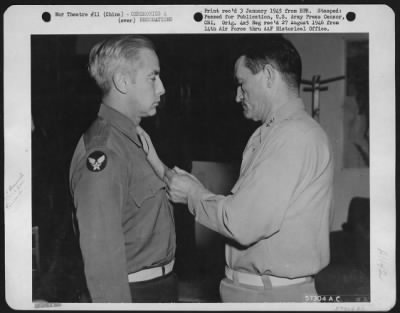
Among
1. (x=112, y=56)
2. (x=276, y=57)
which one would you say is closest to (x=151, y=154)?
(x=112, y=56)

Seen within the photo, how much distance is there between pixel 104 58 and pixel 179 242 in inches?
16.3

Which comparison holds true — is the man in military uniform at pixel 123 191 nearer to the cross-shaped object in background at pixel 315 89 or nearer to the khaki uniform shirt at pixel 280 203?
the khaki uniform shirt at pixel 280 203

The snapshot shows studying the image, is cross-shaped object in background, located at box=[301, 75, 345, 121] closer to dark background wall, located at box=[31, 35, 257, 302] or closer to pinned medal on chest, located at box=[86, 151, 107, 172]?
dark background wall, located at box=[31, 35, 257, 302]

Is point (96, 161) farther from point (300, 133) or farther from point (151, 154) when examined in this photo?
point (300, 133)

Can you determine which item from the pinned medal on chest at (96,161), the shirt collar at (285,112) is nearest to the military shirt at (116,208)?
the pinned medal on chest at (96,161)

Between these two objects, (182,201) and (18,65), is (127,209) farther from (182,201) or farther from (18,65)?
(18,65)

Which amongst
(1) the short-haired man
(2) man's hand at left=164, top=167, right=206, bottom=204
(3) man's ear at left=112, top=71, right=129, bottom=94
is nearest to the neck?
(1) the short-haired man

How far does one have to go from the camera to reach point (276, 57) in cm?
104

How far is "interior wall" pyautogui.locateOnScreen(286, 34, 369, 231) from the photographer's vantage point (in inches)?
40.8

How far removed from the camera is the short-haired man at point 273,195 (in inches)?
39.1

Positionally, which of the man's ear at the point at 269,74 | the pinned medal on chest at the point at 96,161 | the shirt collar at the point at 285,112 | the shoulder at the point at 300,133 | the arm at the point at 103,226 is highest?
the man's ear at the point at 269,74

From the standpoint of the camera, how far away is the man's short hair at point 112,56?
3.40ft

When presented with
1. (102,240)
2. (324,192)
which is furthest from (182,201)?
(324,192)

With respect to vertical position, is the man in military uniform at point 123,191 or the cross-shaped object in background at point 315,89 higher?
the cross-shaped object in background at point 315,89
